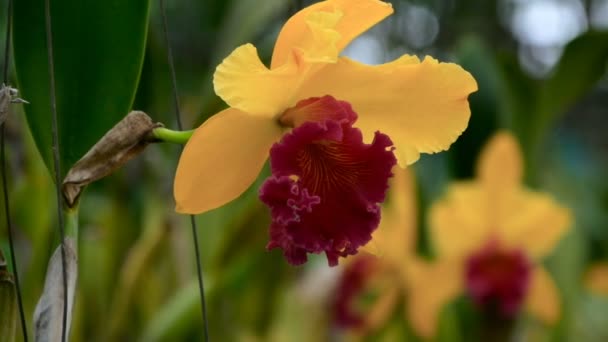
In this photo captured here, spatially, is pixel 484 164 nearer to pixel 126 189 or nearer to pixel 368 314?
pixel 368 314

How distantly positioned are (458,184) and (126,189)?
2.01ft

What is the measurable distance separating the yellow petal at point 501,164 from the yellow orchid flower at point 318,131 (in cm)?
89

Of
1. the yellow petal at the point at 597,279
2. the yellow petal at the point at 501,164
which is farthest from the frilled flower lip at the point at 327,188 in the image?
the yellow petal at the point at 597,279

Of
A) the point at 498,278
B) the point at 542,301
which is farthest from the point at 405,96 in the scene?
the point at 542,301

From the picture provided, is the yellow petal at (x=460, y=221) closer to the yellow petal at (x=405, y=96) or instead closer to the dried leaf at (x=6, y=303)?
the yellow petal at (x=405, y=96)

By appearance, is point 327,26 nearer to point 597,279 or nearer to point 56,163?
point 56,163

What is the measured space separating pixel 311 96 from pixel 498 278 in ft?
3.67

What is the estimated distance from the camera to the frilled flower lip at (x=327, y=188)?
1.76ft

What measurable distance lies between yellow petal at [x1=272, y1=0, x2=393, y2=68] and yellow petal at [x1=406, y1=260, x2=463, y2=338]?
112cm

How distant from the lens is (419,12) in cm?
423

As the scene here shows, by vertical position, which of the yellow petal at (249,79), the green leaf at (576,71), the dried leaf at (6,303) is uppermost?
the yellow petal at (249,79)

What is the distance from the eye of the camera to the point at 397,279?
5.50ft

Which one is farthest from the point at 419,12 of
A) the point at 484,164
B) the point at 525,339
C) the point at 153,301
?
the point at 153,301

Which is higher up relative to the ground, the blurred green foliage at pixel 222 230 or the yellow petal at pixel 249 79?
the yellow petal at pixel 249 79
